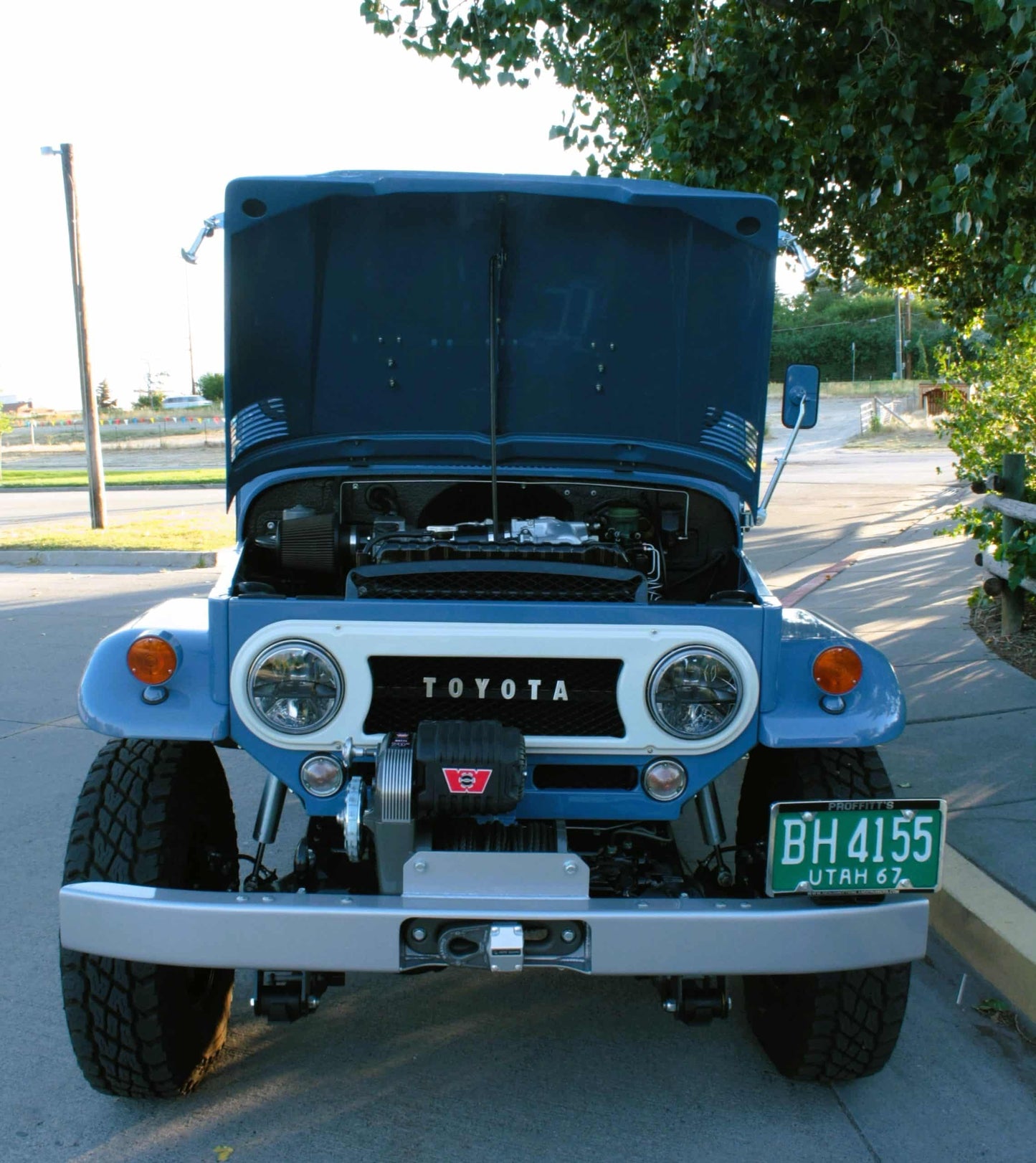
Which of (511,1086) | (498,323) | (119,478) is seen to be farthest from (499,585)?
(119,478)

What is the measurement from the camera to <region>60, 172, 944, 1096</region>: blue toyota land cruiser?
2.60 metres

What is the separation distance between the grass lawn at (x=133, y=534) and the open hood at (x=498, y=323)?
912 centimetres

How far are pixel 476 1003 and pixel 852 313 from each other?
6831 centimetres

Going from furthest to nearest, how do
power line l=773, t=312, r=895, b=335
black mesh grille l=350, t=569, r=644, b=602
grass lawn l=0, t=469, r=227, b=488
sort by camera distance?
power line l=773, t=312, r=895, b=335 → grass lawn l=0, t=469, r=227, b=488 → black mesh grille l=350, t=569, r=644, b=602

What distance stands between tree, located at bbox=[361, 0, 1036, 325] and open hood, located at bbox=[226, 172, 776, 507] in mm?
1197

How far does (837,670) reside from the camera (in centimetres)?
293

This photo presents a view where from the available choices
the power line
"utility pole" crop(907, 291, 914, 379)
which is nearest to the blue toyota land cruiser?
"utility pole" crop(907, 291, 914, 379)

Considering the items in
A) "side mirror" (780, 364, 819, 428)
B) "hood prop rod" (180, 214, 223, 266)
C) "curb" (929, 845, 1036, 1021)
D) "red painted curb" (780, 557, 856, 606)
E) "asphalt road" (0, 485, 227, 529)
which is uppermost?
"hood prop rod" (180, 214, 223, 266)

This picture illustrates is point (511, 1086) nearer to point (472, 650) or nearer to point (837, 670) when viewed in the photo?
point (472, 650)

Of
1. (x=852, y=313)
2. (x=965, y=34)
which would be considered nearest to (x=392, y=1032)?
(x=965, y=34)

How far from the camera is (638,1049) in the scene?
10.9 feet

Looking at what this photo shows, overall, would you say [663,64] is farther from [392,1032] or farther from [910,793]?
[392,1032]

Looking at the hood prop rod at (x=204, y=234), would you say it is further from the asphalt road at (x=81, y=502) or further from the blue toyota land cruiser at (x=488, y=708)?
the asphalt road at (x=81, y=502)

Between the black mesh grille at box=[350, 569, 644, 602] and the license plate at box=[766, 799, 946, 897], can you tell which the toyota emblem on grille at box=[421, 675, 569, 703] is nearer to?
the black mesh grille at box=[350, 569, 644, 602]
